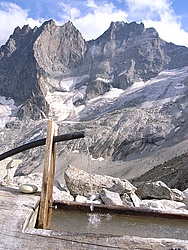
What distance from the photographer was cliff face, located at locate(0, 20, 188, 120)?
10294 centimetres

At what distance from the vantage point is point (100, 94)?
101250 millimetres

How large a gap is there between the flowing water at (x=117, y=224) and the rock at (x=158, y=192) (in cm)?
254

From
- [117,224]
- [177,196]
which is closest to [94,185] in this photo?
[177,196]

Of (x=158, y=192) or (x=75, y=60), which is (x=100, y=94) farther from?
(x=158, y=192)

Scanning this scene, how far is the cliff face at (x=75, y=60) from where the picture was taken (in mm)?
102938

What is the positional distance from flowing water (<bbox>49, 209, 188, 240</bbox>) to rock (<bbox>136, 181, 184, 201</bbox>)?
2539 millimetres

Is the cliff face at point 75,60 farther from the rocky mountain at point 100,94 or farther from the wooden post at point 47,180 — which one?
the wooden post at point 47,180

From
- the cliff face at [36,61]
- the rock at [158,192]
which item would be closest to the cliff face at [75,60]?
the cliff face at [36,61]

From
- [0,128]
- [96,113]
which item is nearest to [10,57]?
[0,128]

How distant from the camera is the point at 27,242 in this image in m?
2.49

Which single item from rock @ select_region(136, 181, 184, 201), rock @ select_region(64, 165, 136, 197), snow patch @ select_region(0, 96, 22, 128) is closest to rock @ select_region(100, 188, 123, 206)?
rock @ select_region(64, 165, 136, 197)

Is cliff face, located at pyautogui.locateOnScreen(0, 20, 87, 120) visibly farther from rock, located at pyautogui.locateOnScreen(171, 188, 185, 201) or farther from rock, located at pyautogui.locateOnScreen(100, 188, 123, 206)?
rock, located at pyautogui.locateOnScreen(100, 188, 123, 206)

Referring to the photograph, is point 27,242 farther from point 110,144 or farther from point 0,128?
point 0,128

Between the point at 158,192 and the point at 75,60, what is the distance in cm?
12609
